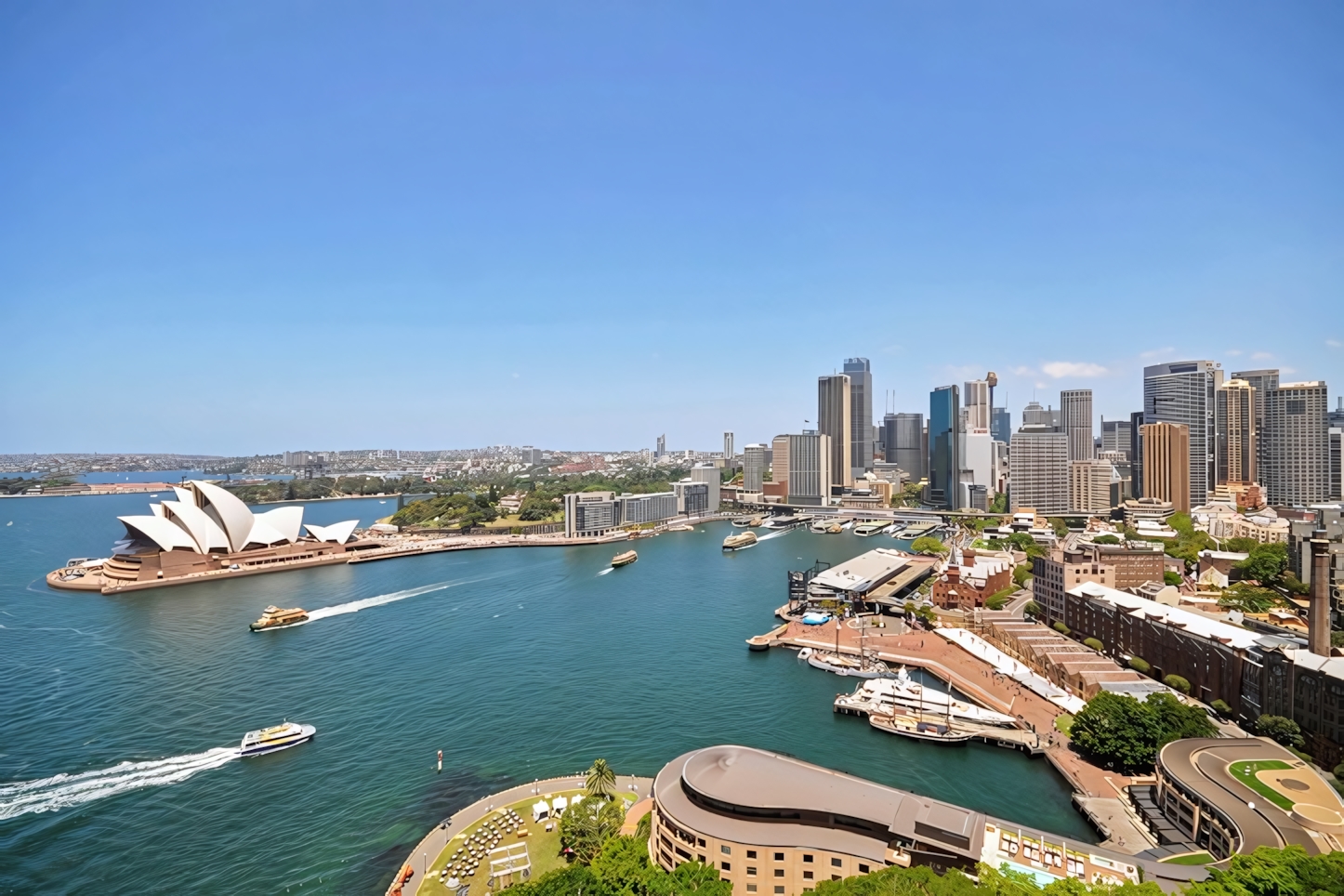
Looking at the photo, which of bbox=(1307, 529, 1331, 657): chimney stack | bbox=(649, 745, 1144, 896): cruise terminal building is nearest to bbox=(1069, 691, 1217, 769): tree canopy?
bbox=(1307, 529, 1331, 657): chimney stack

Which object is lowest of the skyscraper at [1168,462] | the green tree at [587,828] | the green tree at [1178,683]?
the green tree at [1178,683]

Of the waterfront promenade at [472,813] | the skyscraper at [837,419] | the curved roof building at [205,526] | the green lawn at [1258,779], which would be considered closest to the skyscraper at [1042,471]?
the skyscraper at [837,419]

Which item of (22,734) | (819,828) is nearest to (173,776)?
(22,734)

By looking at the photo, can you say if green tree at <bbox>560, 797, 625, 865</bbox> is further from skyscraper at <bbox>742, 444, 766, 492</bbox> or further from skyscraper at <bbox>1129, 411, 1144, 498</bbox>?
skyscraper at <bbox>742, 444, 766, 492</bbox>

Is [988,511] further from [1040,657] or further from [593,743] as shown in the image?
[593,743]

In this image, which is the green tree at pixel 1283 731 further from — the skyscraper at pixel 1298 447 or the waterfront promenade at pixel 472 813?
the skyscraper at pixel 1298 447

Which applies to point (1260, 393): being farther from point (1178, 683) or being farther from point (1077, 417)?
point (1178, 683)

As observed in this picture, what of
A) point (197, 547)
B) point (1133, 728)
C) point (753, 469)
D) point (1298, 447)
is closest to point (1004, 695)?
point (1133, 728)
